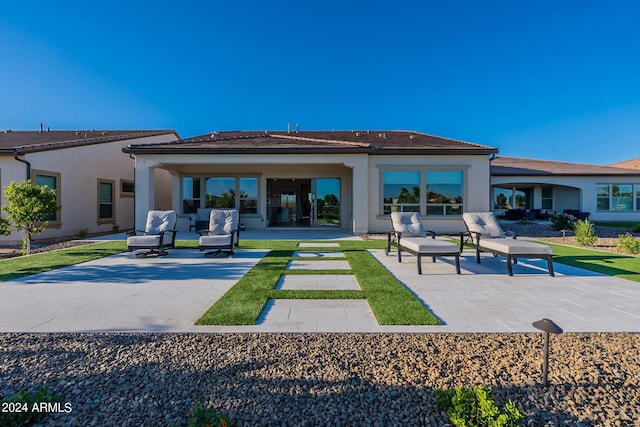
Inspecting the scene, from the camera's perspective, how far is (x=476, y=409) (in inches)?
74.2

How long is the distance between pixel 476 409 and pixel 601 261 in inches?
304

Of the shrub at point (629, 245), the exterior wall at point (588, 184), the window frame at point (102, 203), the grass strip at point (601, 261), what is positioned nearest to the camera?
the grass strip at point (601, 261)

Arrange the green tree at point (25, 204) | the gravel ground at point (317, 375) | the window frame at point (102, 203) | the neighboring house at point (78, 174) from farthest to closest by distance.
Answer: the window frame at point (102, 203)
the neighboring house at point (78, 174)
the green tree at point (25, 204)
the gravel ground at point (317, 375)

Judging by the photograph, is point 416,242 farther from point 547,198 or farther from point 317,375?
point 547,198

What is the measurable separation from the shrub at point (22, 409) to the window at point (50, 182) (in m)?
12.5

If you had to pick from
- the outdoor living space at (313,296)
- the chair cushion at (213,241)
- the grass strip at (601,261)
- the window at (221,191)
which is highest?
the window at (221,191)

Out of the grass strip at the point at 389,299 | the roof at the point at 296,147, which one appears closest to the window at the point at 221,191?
the roof at the point at 296,147

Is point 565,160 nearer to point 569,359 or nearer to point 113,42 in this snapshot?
point 569,359

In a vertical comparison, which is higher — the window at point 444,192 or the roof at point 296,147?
the roof at point 296,147

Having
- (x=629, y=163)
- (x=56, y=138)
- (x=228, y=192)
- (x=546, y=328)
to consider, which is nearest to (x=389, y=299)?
(x=546, y=328)

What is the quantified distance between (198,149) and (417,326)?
11.0 meters

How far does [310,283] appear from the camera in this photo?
525 cm

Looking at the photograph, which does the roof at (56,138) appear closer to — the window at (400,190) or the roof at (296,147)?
the roof at (296,147)

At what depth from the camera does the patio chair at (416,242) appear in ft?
19.5
